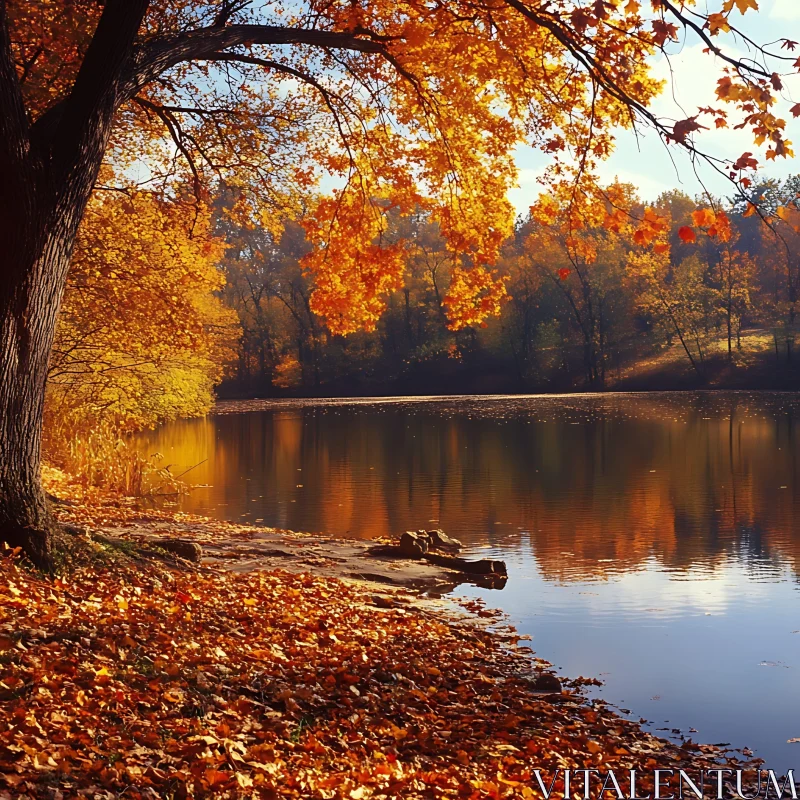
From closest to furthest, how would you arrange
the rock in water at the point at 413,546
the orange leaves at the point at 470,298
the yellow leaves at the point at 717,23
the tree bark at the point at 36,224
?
the yellow leaves at the point at 717,23 < the tree bark at the point at 36,224 < the rock in water at the point at 413,546 < the orange leaves at the point at 470,298

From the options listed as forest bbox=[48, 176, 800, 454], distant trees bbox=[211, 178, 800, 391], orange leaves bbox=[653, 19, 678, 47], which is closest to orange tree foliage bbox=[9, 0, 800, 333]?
orange leaves bbox=[653, 19, 678, 47]

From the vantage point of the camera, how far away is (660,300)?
6662 centimetres

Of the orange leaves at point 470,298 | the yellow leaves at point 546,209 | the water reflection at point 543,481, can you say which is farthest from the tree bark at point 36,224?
the water reflection at point 543,481

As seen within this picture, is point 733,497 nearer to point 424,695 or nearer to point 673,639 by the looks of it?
point 673,639

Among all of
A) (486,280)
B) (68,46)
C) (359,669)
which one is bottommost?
(359,669)

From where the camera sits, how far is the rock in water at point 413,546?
1451 centimetres

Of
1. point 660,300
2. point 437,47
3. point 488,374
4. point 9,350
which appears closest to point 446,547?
point 437,47

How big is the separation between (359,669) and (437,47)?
8.30m

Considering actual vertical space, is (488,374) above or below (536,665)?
above

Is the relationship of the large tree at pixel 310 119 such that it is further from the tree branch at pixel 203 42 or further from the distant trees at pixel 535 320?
the distant trees at pixel 535 320

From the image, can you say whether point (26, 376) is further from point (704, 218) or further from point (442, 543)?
point (442, 543)

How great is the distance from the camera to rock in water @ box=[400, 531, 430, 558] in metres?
14.5

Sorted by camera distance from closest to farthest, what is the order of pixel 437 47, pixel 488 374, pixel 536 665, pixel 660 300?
pixel 536 665 < pixel 437 47 < pixel 660 300 < pixel 488 374

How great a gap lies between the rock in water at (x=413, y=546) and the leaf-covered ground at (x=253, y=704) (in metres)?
4.65
